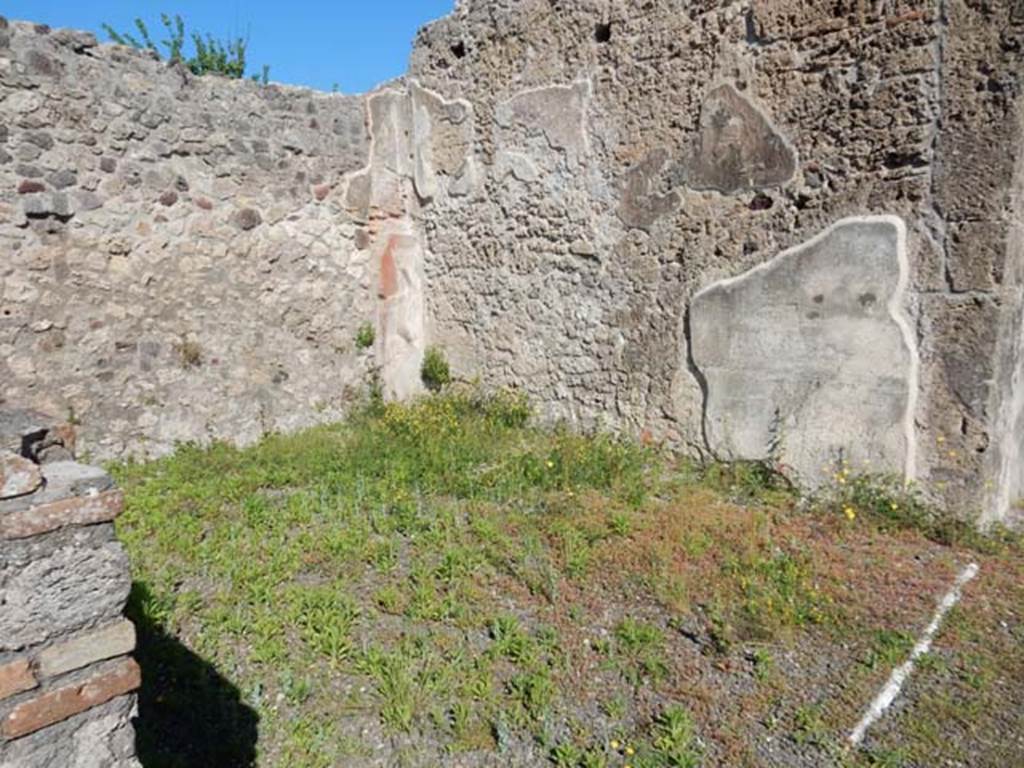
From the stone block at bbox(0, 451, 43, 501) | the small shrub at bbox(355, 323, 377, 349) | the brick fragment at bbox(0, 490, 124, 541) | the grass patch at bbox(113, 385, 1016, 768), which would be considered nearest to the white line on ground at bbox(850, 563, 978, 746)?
the grass patch at bbox(113, 385, 1016, 768)

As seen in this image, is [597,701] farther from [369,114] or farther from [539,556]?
[369,114]

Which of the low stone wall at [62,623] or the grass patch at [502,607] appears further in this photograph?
the grass patch at [502,607]

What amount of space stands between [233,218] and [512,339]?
Answer: 6.92 feet

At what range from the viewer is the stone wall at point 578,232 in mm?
3564

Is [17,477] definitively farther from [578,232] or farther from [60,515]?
[578,232]

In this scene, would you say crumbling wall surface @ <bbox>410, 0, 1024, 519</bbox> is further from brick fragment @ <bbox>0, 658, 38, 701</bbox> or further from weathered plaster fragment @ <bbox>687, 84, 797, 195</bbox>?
brick fragment @ <bbox>0, 658, 38, 701</bbox>

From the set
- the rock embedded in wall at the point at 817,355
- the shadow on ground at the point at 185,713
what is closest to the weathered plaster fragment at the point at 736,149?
the rock embedded in wall at the point at 817,355

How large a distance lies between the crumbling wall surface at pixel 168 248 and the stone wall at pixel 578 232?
2cm

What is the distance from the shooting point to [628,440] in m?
4.78

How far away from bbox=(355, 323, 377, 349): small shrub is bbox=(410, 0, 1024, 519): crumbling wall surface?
2.92ft

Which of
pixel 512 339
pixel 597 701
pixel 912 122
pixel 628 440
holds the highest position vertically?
pixel 912 122

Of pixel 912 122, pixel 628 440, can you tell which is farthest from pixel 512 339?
pixel 912 122

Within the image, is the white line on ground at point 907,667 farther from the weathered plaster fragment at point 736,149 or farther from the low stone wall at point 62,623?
the weathered plaster fragment at point 736,149

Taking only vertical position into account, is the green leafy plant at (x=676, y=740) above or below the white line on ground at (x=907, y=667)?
below
